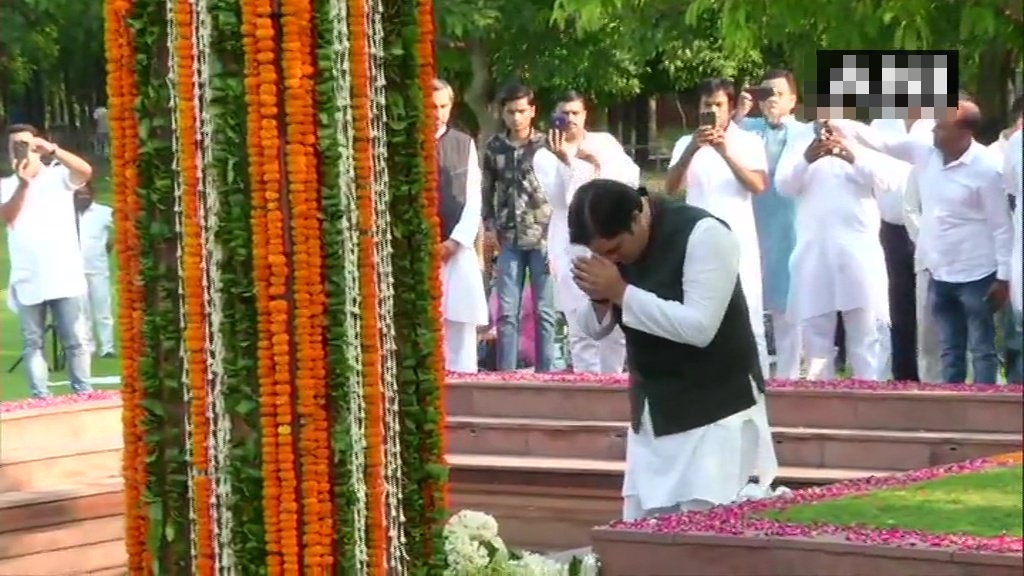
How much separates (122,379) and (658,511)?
182 cm

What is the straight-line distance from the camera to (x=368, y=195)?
146 inches

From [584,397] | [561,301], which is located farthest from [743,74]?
[584,397]

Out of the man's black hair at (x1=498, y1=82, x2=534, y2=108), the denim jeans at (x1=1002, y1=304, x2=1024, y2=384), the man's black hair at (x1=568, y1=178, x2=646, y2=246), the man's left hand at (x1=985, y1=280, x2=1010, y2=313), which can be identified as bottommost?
the denim jeans at (x1=1002, y1=304, x2=1024, y2=384)

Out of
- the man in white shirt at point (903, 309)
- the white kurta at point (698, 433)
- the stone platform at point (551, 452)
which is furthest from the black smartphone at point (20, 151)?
the white kurta at point (698, 433)

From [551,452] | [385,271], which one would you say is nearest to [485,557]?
[385,271]

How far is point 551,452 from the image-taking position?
7.68m

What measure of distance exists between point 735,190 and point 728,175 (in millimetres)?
77

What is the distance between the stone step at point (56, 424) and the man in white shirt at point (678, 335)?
9.74 ft

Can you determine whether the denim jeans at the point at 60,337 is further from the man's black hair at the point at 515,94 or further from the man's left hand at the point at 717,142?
the man's left hand at the point at 717,142

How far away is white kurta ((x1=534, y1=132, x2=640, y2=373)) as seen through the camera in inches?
371

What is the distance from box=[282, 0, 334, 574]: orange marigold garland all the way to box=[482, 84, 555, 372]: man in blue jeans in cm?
596

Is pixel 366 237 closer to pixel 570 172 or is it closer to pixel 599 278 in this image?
pixel 599 278

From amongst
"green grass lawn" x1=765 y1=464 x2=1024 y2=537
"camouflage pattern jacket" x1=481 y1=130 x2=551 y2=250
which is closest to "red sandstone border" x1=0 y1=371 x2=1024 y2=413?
"camouflage pattern jacket" x1=481 y1=130 x2=551 y2=250

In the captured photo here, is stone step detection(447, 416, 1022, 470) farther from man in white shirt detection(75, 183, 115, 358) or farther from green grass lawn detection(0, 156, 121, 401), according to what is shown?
man in white shirt detection(75, 183, 115, 358)
